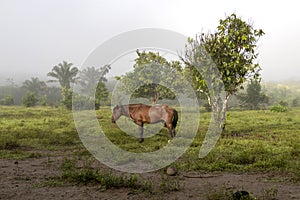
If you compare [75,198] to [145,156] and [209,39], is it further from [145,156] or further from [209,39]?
[209,39]

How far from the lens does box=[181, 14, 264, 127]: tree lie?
17.0 m

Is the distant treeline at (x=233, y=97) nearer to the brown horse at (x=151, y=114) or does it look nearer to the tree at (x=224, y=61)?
the tree at (x=224, y=61)

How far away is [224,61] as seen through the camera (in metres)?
17.2

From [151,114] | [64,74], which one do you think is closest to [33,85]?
[64,74]

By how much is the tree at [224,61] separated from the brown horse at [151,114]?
3.26 metres

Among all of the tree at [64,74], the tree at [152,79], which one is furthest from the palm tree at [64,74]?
the tree at [152,79]

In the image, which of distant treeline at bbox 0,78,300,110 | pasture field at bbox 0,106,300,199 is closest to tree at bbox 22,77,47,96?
distant treeline at bbox 0,78,300,110

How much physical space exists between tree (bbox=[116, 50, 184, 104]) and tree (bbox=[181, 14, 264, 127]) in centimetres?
944

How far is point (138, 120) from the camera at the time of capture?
15383 mm

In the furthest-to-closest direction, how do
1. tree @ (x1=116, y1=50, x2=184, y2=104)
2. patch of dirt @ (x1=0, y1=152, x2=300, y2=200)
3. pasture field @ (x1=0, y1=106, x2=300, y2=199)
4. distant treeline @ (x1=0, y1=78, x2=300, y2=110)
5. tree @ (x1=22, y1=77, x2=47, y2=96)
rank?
tree @ (x1=22, y1=77, x2=47, y2=96) → distant treeline @ (x1=0, y1=78, x2=300, y2=110) → tree @ (x1=116, y1=50, x2=184, y2=104) → pasture field @ (x1=0, y1=106, x2=300, y2=199) → patch of dirt @ (x1=0, y1=152, x2=300, y2=200)

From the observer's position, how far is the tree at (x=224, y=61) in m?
17.0

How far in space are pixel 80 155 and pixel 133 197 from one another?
5.85 m

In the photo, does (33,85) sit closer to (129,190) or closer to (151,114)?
(151,114)

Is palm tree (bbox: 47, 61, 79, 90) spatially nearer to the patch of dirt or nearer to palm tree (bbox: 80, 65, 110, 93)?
palm tree (bbox: 80, 65, 110, 93)
